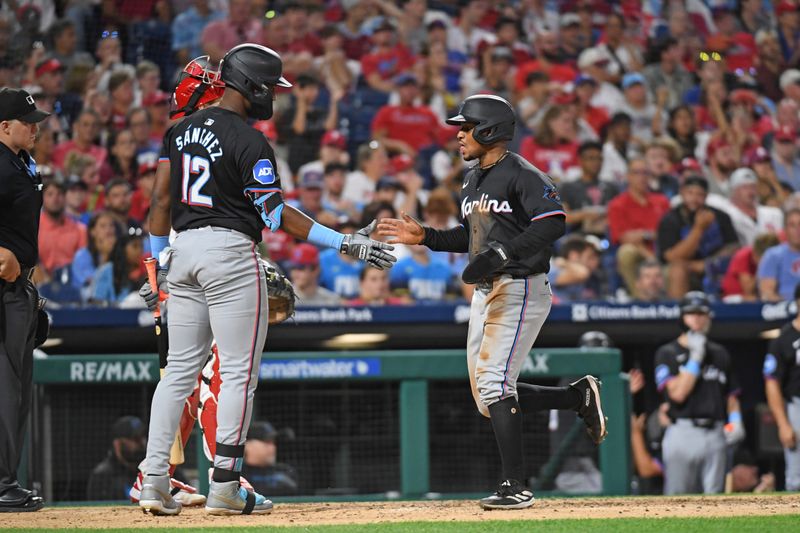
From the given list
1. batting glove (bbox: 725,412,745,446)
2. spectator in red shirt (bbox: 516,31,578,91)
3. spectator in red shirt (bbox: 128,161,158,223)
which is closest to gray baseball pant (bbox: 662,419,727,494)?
batting glove (bbox: 725,412,745,446)

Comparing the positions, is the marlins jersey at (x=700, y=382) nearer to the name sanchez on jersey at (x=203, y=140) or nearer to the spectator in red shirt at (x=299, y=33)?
the name sanchez on jersey at (x=203, y=140)

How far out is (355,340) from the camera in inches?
330

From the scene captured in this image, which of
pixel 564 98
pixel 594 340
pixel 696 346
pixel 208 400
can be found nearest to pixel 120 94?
pixel 564 98

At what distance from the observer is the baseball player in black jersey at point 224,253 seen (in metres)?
4.50

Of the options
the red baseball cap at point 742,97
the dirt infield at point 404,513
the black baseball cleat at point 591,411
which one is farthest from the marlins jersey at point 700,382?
the red baseball cap at point 742,97

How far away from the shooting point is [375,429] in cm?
729

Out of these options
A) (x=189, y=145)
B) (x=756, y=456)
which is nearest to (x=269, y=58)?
(x=189, y=145)

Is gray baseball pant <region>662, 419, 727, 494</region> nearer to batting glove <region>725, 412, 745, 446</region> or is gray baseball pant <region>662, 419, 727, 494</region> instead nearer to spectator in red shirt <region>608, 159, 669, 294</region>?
batting glove <region>725, 412, 745, 446</region>

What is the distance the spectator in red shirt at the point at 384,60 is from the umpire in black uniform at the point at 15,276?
6.18 m

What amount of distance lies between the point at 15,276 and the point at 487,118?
6.81 feet

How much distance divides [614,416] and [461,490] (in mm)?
998

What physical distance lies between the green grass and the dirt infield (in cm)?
13

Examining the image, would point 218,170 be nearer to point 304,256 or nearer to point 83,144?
point 304,256

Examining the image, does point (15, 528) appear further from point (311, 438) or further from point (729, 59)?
point (729, 59)
